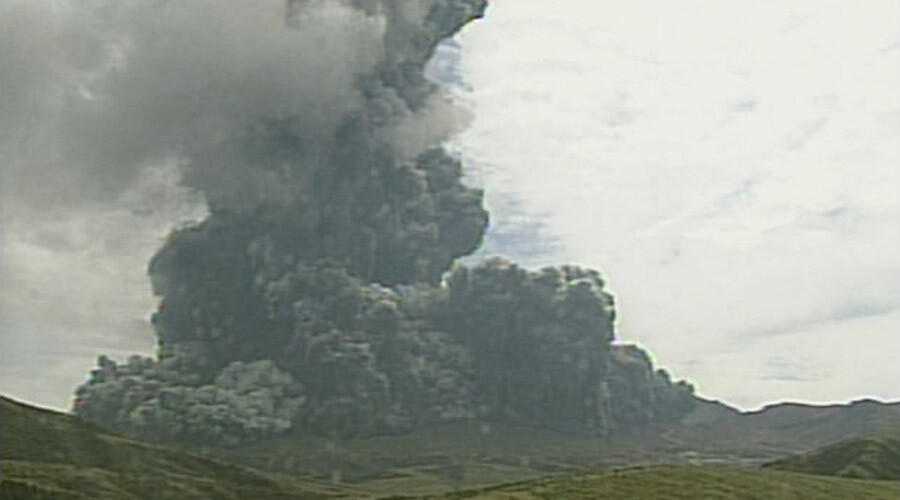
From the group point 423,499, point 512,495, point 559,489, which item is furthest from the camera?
point 423,499

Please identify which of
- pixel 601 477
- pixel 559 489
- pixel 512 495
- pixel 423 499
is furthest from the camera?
pixel 423 499

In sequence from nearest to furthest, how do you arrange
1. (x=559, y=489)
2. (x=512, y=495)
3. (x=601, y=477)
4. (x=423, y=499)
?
(x=512, y=495), (x=559, y=489), (x=601, y=477), (x=423, y=499)

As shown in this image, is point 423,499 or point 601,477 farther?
point 423,499

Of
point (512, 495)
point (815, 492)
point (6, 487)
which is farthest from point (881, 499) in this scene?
point (6, 487)

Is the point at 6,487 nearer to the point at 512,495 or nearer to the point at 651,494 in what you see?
the point at 512,495

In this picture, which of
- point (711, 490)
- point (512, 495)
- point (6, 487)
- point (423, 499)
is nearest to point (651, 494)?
point (711, 490)

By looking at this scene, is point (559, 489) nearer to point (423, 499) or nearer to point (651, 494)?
point (651, 494)

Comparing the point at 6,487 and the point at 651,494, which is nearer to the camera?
the point at 651,494
